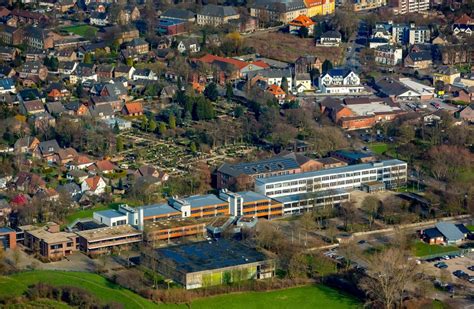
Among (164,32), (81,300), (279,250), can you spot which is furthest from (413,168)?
(164,32)

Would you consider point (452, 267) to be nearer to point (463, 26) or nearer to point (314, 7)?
point (463, 26)

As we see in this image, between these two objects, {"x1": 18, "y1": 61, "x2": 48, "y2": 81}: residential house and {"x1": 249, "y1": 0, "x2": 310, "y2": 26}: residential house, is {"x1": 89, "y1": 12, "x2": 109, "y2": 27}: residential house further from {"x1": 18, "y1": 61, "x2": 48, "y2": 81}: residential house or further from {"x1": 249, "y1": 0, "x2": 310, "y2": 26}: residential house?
{"x1": 18, "y1": 61, "x2": 48, "y2": 81}: residential house

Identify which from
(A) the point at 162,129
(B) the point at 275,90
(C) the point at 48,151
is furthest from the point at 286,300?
(B) the point at 275,90

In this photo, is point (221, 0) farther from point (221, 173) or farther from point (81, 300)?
point (81, 300)

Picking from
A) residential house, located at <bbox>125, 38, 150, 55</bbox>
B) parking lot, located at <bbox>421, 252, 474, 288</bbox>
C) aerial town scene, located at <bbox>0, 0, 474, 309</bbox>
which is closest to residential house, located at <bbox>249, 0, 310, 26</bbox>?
aerial town scene, located at <bbox>0, 0, 474, 309</bbox>

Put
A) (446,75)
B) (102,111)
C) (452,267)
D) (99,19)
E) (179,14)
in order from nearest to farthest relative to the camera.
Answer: (452,267)
(102,111)
(446,75)
(179,14)
(99,19)
